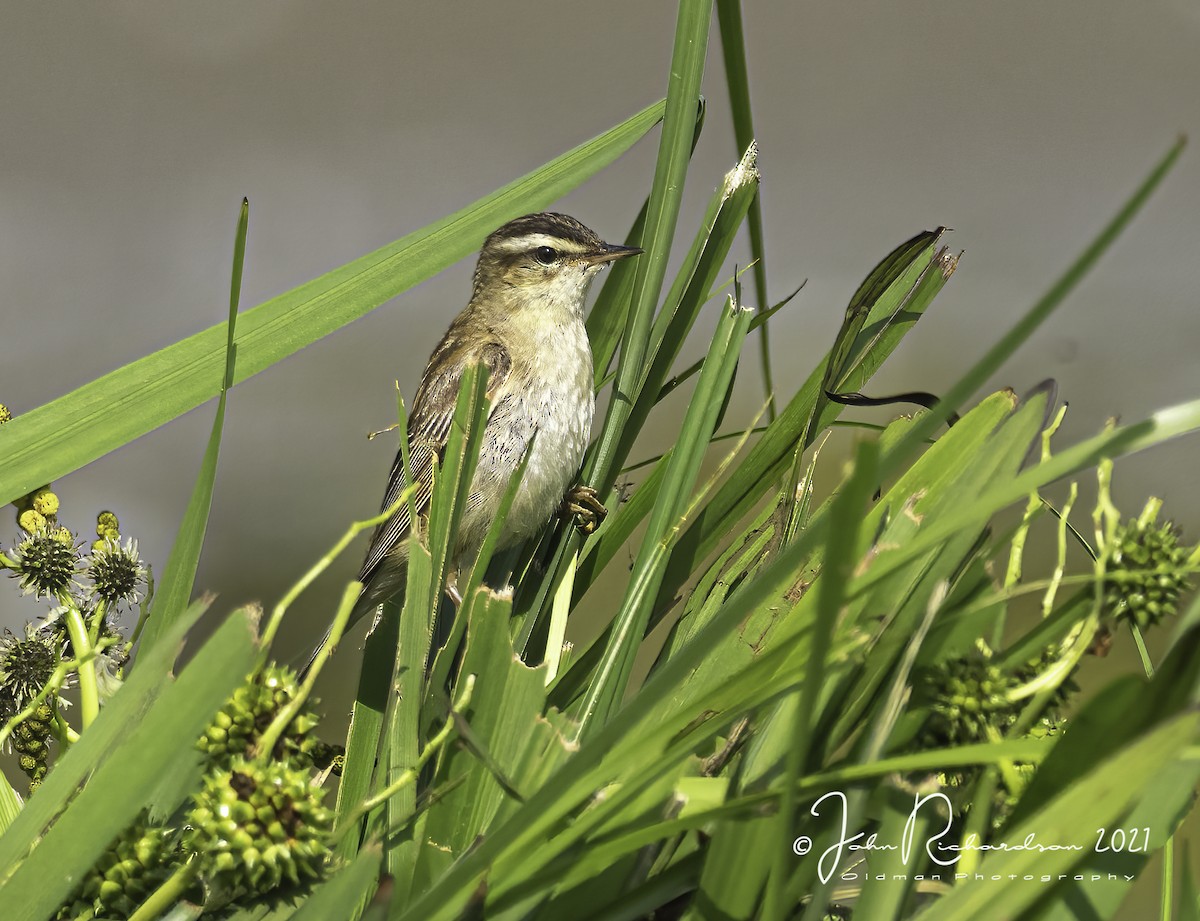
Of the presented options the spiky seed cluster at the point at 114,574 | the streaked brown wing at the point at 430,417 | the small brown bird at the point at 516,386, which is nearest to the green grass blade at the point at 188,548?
the spiky seed cluster at the point at 114,574

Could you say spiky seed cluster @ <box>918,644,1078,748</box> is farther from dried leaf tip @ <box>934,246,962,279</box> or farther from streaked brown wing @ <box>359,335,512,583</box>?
streaked brown wing @ <box>359,335,512,583</box>

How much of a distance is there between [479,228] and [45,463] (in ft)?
0.86

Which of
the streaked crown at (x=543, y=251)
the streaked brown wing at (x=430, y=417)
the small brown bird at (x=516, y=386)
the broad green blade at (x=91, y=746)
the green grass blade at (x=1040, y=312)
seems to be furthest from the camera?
the streaked crown at (x=543, y=251)

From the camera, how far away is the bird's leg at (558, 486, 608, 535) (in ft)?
2.35

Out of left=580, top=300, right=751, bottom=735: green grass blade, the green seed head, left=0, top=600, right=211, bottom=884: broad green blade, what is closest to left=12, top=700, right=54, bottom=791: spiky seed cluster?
the green seed head

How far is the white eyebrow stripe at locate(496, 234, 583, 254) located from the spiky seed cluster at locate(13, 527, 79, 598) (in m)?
1.05

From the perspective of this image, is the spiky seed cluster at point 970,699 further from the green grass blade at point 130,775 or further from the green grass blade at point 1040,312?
the green grass blade at point 130,775

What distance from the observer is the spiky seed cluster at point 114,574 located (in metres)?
0.48

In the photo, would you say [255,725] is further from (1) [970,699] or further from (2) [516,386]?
A: (2) [516,386]

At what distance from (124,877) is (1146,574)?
1.10ft

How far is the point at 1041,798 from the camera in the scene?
315 millimetres

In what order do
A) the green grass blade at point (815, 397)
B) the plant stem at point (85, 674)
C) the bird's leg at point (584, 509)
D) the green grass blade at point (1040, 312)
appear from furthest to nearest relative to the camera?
the bird's leg at point (584, 509) < the green grass blade at point (815, 397) < the plant stem at point (85, 674) < the green grass blade at point (1040, 312)

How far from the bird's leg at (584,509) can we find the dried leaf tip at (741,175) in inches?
8.5

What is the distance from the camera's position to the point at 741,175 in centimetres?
69
